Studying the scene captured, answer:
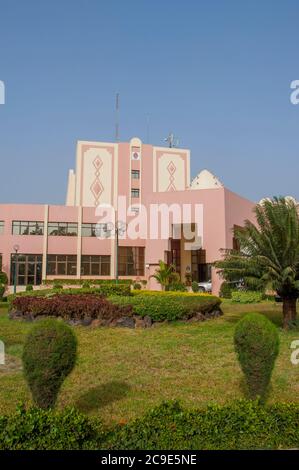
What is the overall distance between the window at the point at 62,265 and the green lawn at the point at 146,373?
23609mm

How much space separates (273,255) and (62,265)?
26305 mm

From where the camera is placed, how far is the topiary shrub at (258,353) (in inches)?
210

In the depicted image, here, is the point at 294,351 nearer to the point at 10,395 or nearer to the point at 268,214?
the point at 268,214

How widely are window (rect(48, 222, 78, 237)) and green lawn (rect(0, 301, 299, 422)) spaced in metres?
24.1

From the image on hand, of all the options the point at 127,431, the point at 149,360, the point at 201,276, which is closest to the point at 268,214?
the point at 149,360

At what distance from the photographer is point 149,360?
337 inches

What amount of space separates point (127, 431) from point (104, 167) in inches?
1473

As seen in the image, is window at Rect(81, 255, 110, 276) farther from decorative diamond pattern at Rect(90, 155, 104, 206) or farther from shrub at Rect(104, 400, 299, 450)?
shrub at Rect(104, 400, 299, 450)

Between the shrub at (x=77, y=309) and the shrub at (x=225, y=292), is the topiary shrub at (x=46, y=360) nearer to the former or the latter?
the shrub at (x=77, y=309)

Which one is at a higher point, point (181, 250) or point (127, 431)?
point (181, 250)

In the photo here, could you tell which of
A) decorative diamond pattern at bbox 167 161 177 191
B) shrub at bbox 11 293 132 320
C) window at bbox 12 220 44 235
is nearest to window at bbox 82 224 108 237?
window at bbox 12 220 44 235

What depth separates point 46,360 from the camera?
15.4 feet

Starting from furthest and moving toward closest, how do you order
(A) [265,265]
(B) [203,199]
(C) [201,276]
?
1. (C) [201,276]
2. (B) [203,199]
3. (A) [265,265]

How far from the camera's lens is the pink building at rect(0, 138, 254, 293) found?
2827cm
